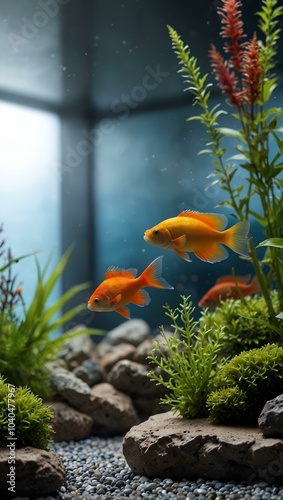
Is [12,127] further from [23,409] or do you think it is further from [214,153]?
[23,409]

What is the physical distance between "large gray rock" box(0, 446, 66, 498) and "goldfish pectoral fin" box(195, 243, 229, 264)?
4.92ft

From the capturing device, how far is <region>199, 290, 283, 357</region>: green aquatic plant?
160 inches

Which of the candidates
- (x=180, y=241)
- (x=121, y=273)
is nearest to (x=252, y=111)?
(x=180, y=241)

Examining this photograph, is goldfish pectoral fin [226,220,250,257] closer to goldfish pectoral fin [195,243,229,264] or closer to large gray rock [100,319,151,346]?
goldfish pectoral fin [195,243,229,264]

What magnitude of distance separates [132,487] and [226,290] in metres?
1.76

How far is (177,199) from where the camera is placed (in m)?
4.72

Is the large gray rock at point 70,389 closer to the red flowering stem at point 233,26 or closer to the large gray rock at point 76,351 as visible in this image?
the large gray rock at point 76,351

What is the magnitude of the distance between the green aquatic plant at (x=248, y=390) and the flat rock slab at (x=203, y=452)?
10 centimetres

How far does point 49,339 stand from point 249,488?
277cm

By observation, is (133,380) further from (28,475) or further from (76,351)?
(28,475)

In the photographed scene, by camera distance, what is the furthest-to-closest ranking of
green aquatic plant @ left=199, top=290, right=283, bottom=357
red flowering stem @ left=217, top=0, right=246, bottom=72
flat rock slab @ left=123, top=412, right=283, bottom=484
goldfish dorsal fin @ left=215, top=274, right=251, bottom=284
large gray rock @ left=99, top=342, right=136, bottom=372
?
large gray rock @ left=99, top=342, right=136, bottom=372
goldfish dorsal fin @ left=215, top=274, right=251, bottom=284
green aquatic plant @ left=199, top=290, right=283, bottom=357
red flowering stem @ left=217, top=0, right=246, bottom=72
flat rock slab @ left=123, top=412, right=283, bottom=484

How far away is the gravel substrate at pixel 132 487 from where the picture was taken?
9.29 feet

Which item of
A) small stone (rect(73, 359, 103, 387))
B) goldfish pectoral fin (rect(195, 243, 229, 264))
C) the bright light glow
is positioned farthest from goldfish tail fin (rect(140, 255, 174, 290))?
small stone (rect(73, 359, 103, 387))

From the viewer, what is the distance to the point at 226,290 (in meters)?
4.35
